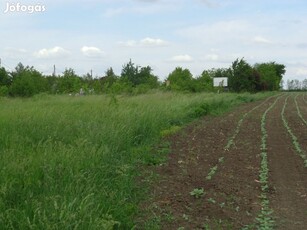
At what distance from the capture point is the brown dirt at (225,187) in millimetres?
5832

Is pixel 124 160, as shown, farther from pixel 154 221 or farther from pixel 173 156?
pixel 154 221

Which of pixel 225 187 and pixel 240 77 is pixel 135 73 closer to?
pixel 240 77

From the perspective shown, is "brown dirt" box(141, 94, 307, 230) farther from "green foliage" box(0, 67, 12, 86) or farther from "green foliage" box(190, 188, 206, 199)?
"green foliage" box(0, 67, 12, 86)

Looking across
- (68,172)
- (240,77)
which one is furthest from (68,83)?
(68,172)

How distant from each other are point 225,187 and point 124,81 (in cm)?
2847

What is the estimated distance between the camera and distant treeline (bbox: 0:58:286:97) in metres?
29.6

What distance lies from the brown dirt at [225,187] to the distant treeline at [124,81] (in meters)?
12.6

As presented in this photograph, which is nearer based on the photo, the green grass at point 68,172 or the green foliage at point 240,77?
the green grass at point 68,172

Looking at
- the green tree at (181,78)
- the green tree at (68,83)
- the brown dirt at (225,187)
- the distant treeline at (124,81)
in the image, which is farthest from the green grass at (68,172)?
the green tree at (181,78)

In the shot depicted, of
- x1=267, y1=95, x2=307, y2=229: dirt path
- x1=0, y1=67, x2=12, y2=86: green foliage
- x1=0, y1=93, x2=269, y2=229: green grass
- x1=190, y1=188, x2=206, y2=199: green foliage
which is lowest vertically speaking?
x1=267, y1=95, x2=307, y2=229: dirt path

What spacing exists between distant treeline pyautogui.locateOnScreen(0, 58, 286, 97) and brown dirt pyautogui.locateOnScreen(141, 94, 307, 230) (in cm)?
1259

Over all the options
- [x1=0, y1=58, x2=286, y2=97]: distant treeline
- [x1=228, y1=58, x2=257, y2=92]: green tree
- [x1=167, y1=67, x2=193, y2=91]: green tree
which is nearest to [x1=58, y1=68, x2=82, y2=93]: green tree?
[x1=0, y1=58, x2=286, y2=97]: distant treeline

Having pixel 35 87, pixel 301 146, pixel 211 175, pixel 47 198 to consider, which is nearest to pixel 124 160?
pixel 211 175

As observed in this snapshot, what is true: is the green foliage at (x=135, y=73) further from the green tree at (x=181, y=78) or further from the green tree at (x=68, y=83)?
the green tree at (x=68, y=83)
